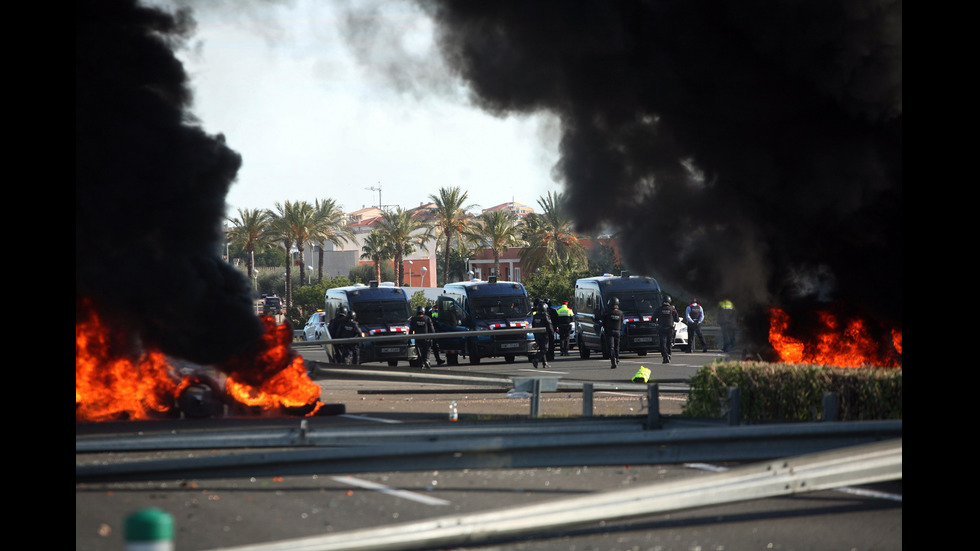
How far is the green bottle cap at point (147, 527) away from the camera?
2.71m

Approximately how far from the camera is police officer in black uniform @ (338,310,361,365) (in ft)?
79.7

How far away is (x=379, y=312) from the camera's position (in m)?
28.0

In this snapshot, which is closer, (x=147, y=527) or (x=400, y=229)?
(x=147, y=527)

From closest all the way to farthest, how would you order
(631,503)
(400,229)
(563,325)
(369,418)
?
(631,503)
(369,418)
(563,325)
(400,229)

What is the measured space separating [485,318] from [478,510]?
21.7 meters

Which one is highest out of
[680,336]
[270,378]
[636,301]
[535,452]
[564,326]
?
[636,301]

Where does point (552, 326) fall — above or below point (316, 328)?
above

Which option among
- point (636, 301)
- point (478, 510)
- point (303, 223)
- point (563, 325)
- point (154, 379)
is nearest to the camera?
point (478, 510)

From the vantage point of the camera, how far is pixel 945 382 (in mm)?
8844

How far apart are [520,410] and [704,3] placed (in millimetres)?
6426

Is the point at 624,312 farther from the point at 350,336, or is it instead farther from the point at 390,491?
the point at 390,491

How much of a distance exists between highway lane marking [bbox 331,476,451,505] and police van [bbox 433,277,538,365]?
19225mm

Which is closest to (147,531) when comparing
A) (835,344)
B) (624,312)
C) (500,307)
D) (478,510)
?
(478,510)

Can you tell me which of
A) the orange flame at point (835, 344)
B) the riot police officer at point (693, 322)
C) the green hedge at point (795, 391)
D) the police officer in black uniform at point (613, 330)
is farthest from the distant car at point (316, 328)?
the green hedge at point (795, 391)
